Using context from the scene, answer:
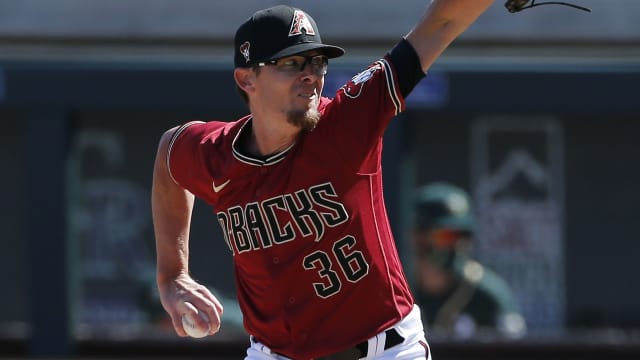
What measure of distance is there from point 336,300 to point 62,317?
5384 millimetres

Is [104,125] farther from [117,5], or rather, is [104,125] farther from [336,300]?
[336,300]

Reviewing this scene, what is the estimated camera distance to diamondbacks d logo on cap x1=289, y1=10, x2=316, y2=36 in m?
3.37

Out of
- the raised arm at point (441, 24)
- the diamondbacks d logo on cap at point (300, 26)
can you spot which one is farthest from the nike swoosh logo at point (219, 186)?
the raised arm at point (441, 24)

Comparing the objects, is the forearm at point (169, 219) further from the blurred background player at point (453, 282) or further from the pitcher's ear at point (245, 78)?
the blurred background player at point (453, 282)

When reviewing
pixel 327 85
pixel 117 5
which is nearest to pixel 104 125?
pixel 117 5

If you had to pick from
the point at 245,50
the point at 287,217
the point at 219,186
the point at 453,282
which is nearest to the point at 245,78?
the point at 245,50

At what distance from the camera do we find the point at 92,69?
28.1 ft

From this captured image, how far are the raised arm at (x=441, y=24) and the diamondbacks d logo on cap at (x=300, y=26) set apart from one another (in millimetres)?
263

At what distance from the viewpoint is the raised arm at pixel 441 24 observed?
3248 mm

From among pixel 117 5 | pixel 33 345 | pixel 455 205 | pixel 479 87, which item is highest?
pixel 117 5

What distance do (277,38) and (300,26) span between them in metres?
0.07

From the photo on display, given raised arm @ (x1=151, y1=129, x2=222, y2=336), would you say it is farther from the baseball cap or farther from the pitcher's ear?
the baseball cap

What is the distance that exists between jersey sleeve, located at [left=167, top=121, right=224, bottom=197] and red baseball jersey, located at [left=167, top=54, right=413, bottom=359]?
6.2 inches

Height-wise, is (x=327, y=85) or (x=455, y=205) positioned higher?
(x=327, y=85)
